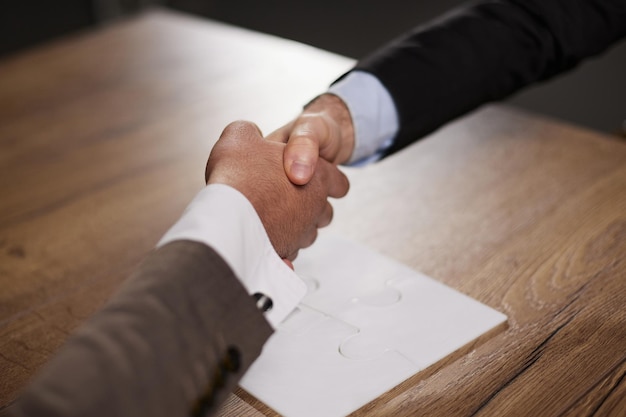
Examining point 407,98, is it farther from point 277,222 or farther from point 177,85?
point 177,85

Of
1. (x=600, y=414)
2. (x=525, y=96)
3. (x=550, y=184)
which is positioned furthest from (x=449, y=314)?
(x=525, y=96)

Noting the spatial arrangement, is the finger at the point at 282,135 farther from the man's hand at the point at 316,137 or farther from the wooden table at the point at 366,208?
the wooden table at the point at 366,208

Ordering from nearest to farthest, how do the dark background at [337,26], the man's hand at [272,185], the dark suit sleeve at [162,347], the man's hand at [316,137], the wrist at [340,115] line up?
the dark suit sleeve at [162,347], the man's hand at [272,185], the man's hand at [316,137], the wrist at [340,115], the dark background at [337,26]

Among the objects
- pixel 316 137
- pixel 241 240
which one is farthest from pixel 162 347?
pixel 316 137

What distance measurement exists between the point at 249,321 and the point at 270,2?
377 centimetres

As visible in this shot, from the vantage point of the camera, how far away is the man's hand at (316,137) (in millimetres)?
1102

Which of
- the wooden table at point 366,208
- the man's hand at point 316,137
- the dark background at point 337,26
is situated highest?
the man's hand at point 316,137

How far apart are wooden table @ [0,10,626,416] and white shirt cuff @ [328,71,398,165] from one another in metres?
0.05

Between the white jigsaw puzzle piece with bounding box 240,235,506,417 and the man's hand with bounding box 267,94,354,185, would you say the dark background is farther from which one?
the white jigsaw puzzle piece with bounding box 240,235,506,417

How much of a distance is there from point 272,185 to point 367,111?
35 cm

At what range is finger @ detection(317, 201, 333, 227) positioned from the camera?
116cm

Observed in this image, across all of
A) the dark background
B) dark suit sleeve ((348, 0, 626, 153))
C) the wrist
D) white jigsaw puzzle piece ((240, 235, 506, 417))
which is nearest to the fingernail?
white jigsaw puzzle piece ((240, 235, 506, 417))

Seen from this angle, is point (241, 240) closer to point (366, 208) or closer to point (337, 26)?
point (366, 208)

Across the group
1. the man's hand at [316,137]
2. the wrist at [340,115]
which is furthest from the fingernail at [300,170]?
the wrist at [340,115]
